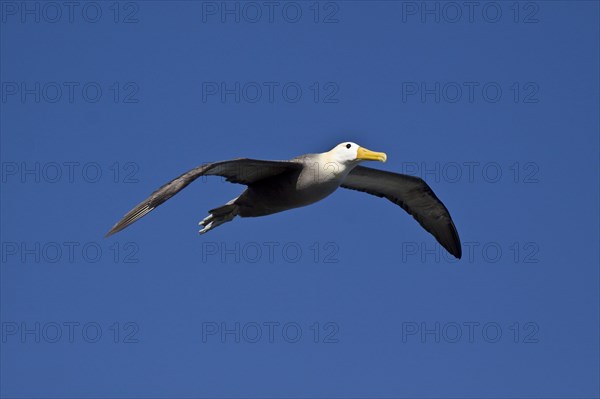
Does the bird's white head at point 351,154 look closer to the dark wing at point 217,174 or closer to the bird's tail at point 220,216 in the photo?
the dark wing at point 217,174

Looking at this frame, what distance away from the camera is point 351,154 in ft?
71.7

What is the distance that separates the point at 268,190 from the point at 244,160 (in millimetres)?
1528

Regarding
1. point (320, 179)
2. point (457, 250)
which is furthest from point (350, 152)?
point (457, 250)

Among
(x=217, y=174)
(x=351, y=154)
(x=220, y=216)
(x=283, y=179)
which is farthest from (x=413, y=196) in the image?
(x=217, y=174)

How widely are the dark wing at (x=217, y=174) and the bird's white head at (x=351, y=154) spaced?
2.63 ft

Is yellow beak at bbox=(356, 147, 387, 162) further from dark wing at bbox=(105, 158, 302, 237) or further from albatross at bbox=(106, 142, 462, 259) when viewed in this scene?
dark wing at bbox=(105, 158, 302, 237)

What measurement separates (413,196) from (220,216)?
19.3ft

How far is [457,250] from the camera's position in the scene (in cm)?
2688

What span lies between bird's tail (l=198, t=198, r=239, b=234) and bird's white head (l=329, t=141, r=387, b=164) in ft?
7.20

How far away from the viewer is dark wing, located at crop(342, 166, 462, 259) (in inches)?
997

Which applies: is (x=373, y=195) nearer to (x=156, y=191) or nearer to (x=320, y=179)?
(x=320, y=179)

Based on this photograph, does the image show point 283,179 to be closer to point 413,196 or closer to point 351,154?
point 351,154

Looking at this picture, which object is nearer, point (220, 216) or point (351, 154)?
point (351, 154)

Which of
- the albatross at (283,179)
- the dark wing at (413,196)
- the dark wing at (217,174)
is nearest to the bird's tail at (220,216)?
the albatross at (283,179)
